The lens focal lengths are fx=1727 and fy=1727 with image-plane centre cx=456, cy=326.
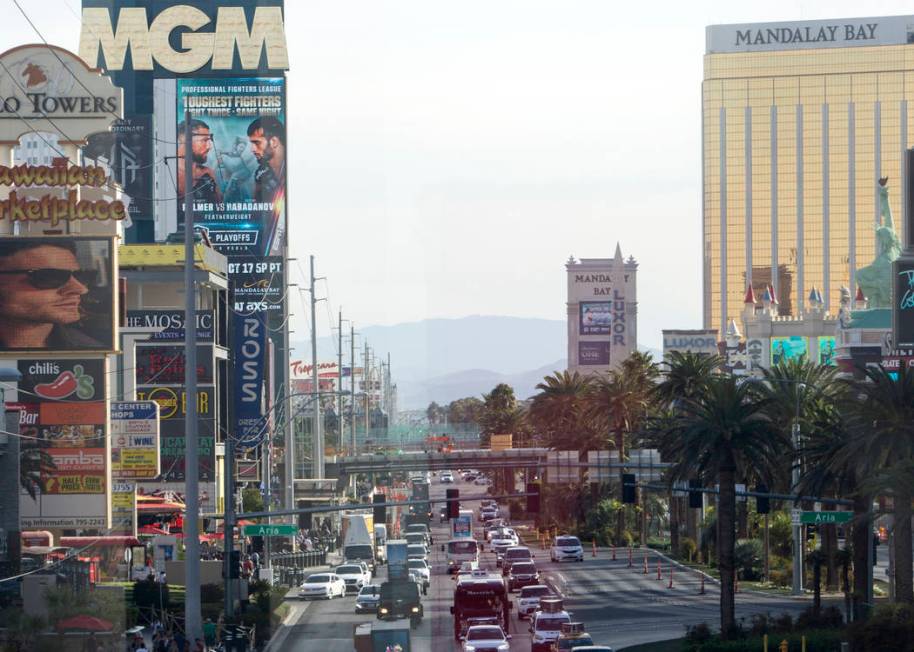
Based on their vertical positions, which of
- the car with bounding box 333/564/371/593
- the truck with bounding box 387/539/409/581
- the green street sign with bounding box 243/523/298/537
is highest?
the green street sign with bounding box 243/523/298/537

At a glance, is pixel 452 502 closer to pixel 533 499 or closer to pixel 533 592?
pixel 533 499

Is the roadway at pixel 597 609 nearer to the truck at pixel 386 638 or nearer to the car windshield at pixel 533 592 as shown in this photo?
the car windshield at pixel 533 592

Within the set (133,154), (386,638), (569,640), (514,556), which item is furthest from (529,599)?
(133,154)

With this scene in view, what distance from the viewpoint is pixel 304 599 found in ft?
240

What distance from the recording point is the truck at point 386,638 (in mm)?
49719

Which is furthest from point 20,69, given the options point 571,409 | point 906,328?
point 571,409

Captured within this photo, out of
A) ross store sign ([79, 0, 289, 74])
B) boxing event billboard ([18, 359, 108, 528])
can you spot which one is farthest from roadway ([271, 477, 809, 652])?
ross store sign ([79, 0, 289, 74])

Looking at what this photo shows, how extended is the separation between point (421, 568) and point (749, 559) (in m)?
18.3

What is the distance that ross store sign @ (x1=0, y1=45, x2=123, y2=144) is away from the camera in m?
72.6

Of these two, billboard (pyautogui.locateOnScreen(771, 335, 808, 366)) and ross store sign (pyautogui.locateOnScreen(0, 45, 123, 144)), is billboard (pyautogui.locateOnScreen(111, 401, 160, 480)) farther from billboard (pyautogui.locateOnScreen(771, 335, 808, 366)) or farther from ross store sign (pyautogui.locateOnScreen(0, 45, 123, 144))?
billboard (pyautogui.locateOnScreen(771, 335, 808, 366))

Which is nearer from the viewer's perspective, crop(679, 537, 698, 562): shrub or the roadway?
the roadway

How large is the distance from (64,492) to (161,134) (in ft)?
296

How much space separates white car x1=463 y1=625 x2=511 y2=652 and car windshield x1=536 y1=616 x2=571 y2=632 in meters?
1.80

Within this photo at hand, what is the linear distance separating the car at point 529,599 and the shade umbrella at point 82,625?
61.7ft
